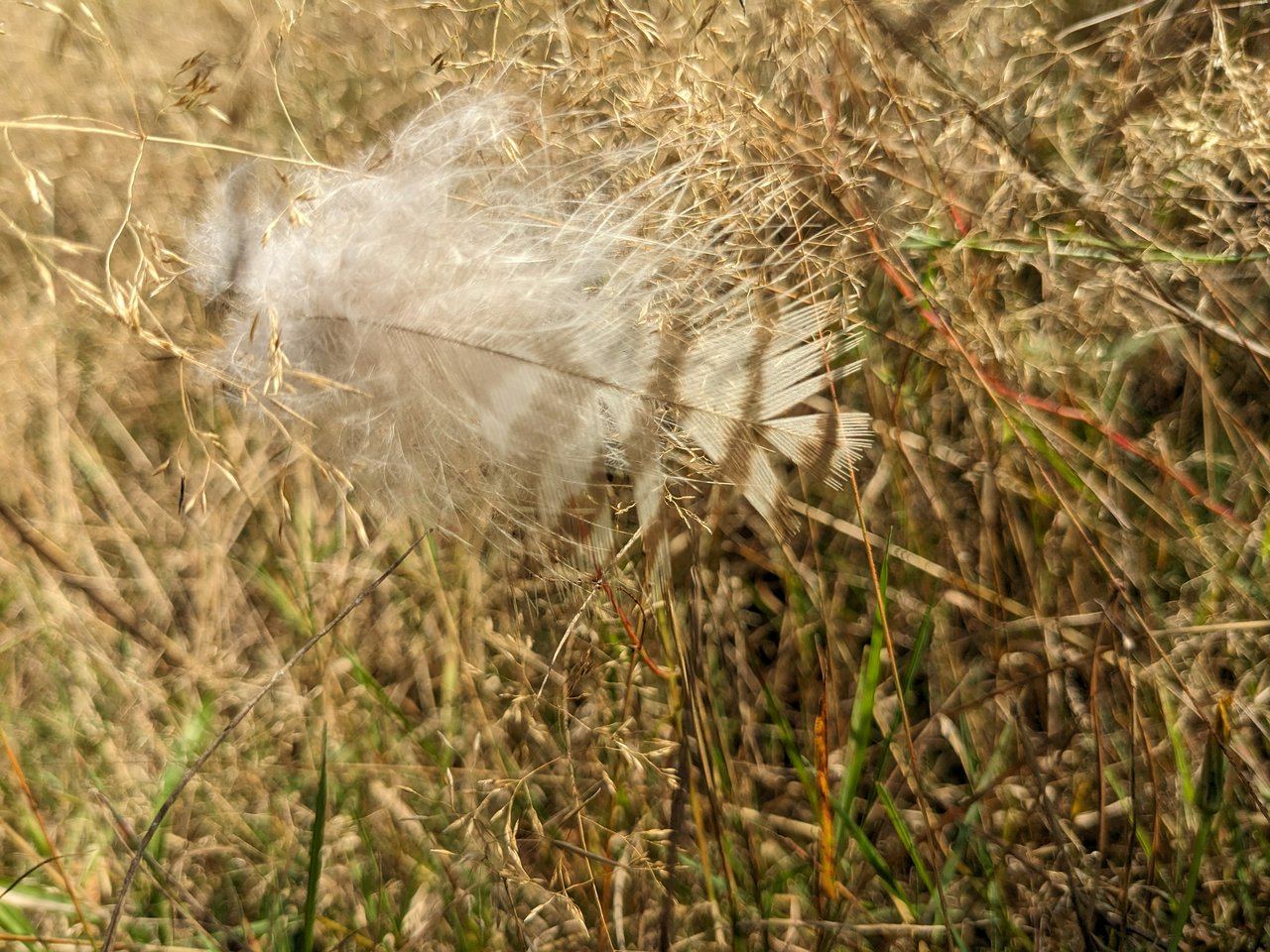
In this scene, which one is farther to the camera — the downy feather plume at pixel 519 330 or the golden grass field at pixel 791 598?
the golden grass field at pixel 791 598

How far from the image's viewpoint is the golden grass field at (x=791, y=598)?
46.8 inches

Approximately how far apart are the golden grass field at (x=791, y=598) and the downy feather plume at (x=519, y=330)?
9 cm

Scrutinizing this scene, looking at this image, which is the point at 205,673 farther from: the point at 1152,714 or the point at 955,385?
the point at 1152,714

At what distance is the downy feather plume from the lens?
40.5 inches

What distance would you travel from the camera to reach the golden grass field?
1.19m

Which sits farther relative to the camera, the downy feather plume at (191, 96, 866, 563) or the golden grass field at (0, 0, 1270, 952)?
the golden grass field at (0, 0, 1270, 952)

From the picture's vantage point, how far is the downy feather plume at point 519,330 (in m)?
1.03

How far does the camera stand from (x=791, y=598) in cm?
131

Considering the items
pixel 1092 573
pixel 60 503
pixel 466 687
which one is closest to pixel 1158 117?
pixel 1092 573

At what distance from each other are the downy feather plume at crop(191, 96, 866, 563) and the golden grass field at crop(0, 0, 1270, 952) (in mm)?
91

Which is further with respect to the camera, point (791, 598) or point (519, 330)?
point (791, 598)

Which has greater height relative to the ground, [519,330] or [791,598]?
[519,330]

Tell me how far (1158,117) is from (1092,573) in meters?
0.64

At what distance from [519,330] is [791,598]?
556mm
